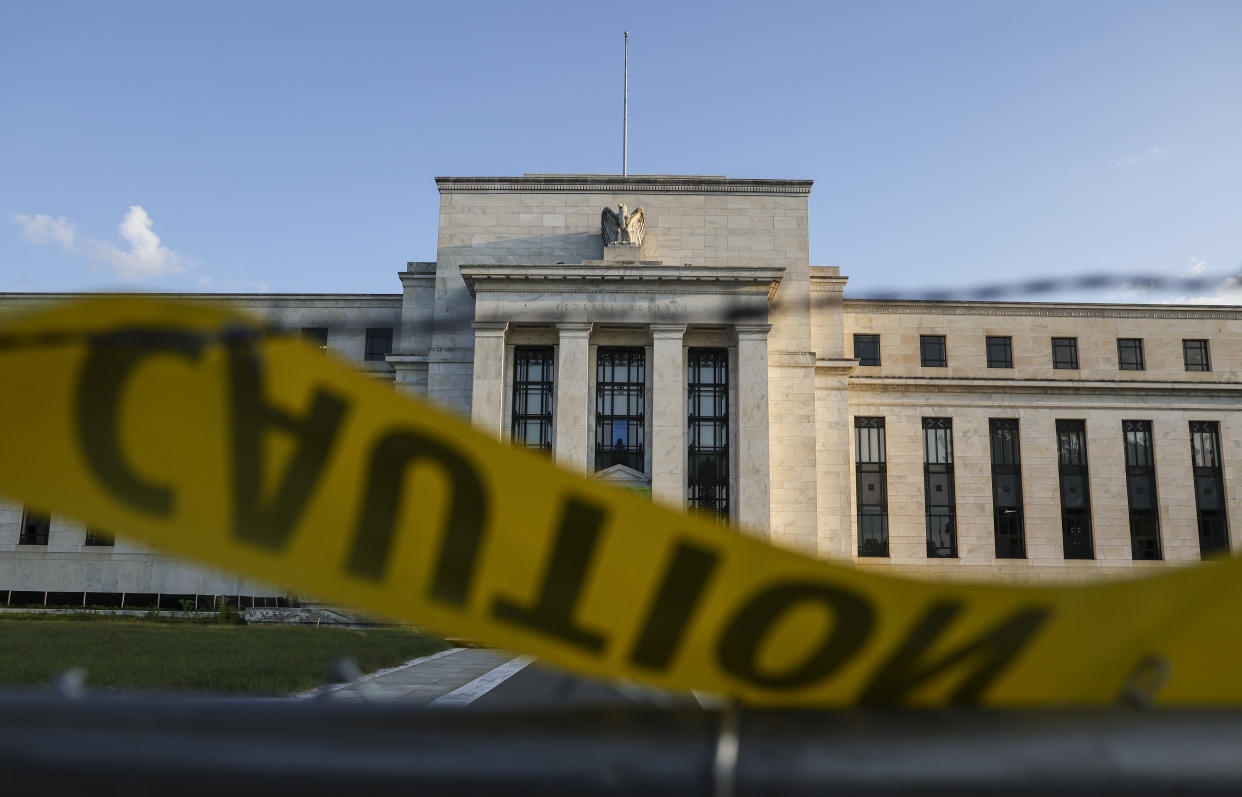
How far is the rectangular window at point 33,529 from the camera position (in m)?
45.3

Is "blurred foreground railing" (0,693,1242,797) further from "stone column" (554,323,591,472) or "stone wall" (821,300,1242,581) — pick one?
"stone wall" (821,300,1242,581)

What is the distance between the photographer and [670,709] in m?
1.74

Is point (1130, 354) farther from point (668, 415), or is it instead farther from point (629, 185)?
point (629, 185)

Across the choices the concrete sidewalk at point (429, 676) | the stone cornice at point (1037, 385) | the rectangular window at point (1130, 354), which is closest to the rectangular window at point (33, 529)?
the concrete sidewalk at point (429, 676)

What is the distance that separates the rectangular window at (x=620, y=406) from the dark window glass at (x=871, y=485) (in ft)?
40.9

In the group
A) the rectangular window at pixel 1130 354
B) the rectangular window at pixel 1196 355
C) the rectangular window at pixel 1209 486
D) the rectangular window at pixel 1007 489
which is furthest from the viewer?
the rectangular window at pixel 1196 355

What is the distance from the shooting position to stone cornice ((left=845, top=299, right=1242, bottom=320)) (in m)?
45.9

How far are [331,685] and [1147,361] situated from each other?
2062 inches

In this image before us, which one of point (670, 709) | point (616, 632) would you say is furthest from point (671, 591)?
point (670, 709)

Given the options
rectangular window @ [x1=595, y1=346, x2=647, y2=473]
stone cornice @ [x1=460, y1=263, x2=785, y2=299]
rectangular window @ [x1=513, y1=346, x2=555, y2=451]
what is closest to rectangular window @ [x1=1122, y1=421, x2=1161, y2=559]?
stone cornice @ [x1=460, y1=263, x2=785, y2=299]

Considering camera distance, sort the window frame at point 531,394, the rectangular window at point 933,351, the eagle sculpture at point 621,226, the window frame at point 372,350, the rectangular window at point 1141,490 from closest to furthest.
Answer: the window frame at point 531,394, the eagle sculpture at point 621,226, the rectangular window at point 1141,490, the rectangular window at point 933,351, the window frame at point 372,350

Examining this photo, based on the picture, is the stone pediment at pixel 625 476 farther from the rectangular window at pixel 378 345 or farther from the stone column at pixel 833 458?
the rectangular window at pixel 378 345

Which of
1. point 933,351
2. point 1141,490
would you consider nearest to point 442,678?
point 933,351

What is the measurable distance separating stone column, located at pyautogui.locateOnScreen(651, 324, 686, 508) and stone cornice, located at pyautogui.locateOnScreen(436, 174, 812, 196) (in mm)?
8311
